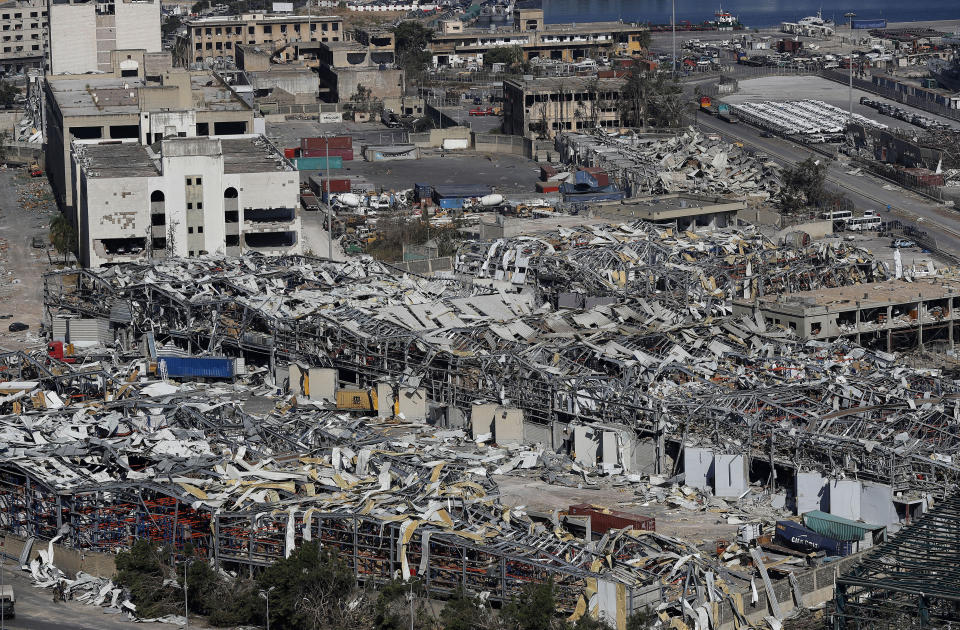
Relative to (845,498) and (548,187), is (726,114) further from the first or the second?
(845,498)

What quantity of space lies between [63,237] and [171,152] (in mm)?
7778

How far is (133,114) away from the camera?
86.0m

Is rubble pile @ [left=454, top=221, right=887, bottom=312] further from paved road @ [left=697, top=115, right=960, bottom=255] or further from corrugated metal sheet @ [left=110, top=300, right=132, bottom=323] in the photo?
corrugated metal sheet @ [left=110, top=300, right=132, bottom=323]

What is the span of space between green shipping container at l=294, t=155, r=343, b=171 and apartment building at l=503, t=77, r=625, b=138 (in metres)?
14.4

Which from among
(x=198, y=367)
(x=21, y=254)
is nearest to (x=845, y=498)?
(x=198, y=367)

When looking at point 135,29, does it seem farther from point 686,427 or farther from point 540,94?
point 686,427

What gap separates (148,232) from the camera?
69.9 meters

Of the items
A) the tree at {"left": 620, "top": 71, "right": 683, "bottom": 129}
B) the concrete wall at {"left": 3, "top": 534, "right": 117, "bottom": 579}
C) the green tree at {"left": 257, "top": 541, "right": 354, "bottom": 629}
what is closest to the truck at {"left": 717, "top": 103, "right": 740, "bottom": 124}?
the tree at {"left": 620, "top": 71, "right": 683, "bottom": 129}

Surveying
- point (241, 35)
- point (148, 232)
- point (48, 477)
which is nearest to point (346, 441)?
point (48, 477)

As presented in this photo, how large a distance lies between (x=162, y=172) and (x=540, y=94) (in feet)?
134

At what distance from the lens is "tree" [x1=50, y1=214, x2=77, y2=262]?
246ft

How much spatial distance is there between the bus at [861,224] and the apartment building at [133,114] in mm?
31218

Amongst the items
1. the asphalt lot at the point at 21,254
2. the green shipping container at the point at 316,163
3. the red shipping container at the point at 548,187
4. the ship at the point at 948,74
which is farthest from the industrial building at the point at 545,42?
the red shipping container at the point at 548,187

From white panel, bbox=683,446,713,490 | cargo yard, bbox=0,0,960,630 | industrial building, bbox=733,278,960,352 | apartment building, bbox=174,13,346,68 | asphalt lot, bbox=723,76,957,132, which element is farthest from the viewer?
apartment building, bbox=174,13,346,68
